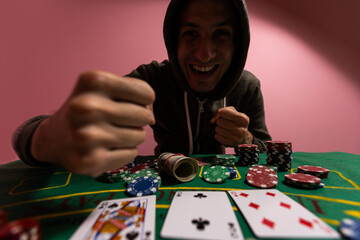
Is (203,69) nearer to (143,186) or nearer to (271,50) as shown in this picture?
(143,186)

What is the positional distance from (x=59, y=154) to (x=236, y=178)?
924 millimetres

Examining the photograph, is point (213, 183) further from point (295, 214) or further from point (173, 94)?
point (173, 94)

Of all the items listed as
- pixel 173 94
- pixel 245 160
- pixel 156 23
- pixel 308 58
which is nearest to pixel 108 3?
pixel 156 23

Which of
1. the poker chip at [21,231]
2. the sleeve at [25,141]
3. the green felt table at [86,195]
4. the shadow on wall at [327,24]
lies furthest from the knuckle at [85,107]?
the shadow on wall at [327,24]

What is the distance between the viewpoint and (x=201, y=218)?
0.63 metres

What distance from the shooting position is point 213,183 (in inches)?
37.9

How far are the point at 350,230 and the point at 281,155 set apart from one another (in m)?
0.65

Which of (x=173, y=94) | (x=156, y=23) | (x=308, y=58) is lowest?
(x=173, y=94)

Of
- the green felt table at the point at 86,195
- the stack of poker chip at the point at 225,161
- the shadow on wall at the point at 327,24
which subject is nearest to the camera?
the green felt table at the point at 86,195

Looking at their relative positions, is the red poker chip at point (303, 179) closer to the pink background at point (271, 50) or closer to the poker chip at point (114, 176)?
the poker chip at point (114, 176)

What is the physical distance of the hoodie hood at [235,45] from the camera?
4.56 feet

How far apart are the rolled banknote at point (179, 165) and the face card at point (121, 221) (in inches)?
10.3

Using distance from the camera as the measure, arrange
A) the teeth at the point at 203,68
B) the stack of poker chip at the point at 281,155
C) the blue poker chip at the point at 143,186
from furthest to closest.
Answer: the teeth at the point at 203,68, the stack of poker chip at the point at 281,155, the blue poker chip at the point at 143,186

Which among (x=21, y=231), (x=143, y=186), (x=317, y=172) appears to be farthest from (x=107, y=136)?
(x=317, y=172)
